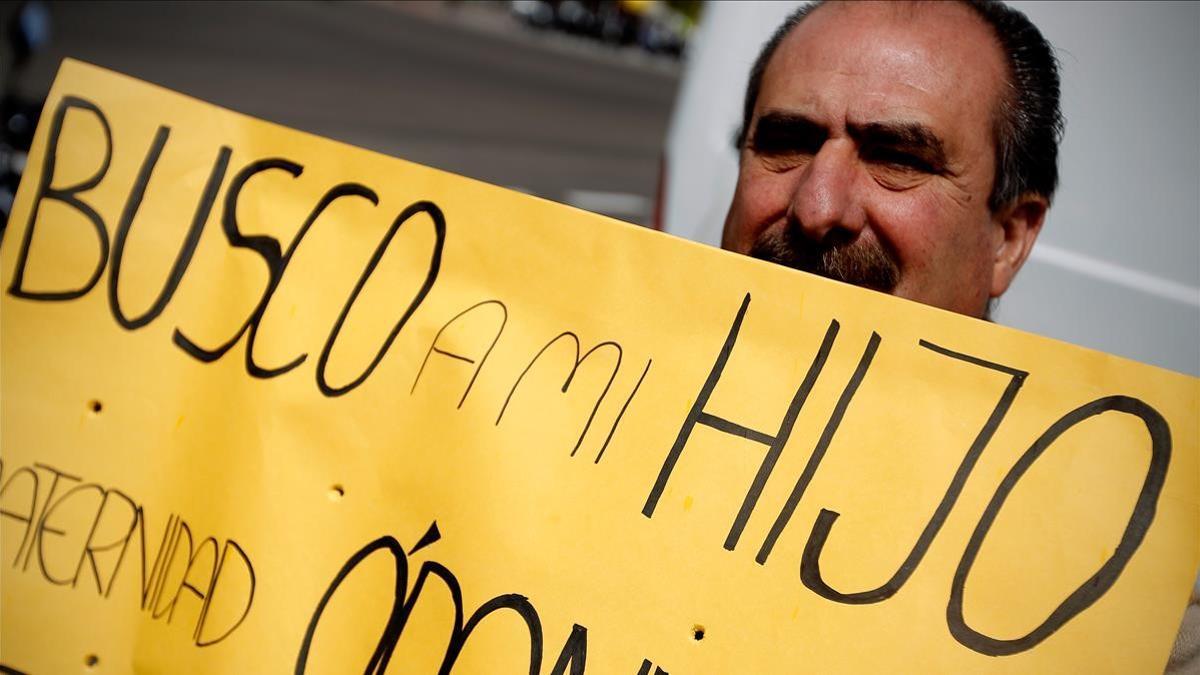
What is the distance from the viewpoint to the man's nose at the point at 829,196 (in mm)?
818

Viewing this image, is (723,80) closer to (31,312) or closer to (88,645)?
(31,312)

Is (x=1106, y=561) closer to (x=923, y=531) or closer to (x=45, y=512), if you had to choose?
(x=923, y=531)

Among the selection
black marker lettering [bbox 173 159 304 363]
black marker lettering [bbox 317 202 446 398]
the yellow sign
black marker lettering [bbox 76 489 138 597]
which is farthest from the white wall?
black marker lettering [bbox 76 489 138 597]

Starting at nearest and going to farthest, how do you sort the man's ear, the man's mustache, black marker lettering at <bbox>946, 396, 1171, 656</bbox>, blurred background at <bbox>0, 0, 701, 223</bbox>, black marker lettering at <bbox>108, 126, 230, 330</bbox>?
black marker lettering at <bbox>946, 396, 1171, 656</bbox>
black marker lettering at <bbox>108, 126, 230, 330</bbox>
the man's mustache
the man's ear
blurred background at <bbox>0, 0, 701, 223</bbox>

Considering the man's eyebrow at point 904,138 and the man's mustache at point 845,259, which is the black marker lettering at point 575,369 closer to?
the man's mustache at point 845,259

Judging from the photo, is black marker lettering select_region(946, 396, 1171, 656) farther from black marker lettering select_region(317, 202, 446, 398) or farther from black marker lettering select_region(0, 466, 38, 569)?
black marker lettering select_region(0, 466, 38, 569)

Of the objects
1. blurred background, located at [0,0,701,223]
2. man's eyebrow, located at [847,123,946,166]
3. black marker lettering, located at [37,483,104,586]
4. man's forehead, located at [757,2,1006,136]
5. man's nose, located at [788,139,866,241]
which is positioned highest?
blurred background, located at [0,0,701,223]

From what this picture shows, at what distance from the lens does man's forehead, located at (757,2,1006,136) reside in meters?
0.84

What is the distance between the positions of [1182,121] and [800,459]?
2.20 feet

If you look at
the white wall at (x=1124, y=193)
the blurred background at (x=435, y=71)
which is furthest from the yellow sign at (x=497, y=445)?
the blurred background at (x=435, y=71)

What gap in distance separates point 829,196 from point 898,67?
15cm

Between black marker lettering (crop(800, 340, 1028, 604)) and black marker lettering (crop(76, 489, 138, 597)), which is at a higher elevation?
black marker lettering (crop(800, 340, 1028, 604))

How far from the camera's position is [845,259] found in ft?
2.68

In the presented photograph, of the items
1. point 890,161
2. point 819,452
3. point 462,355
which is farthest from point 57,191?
point 890,161
